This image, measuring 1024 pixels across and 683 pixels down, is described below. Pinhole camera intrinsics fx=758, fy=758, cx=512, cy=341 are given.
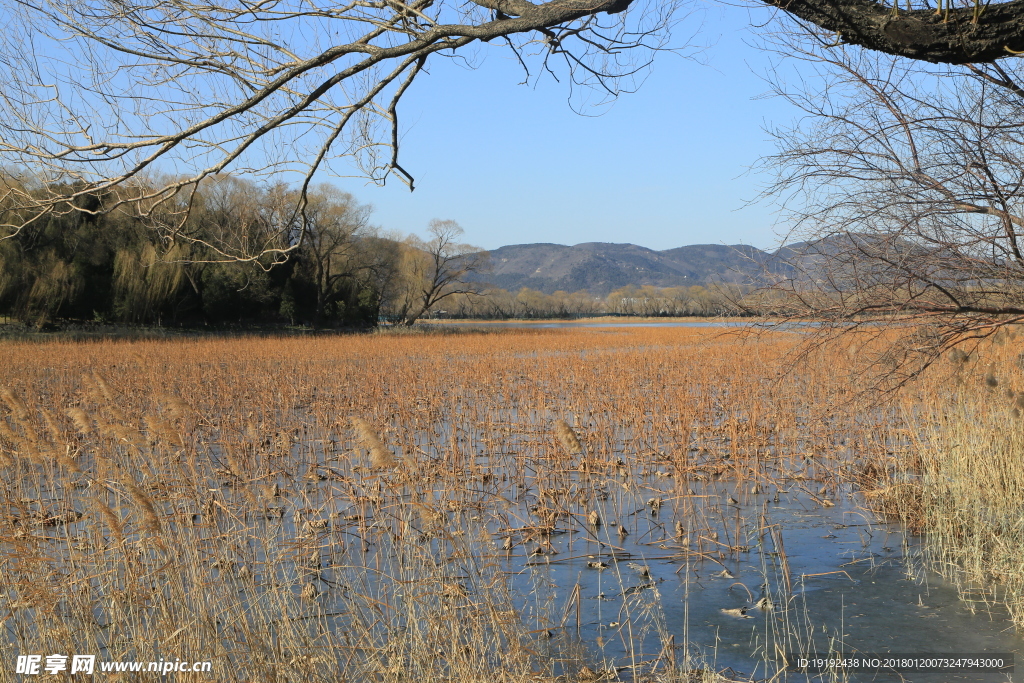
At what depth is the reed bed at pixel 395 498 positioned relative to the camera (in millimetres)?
3715

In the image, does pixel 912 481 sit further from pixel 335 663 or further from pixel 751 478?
pixel 335 663

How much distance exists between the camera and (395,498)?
17.5ft

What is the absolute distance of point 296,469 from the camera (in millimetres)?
7875

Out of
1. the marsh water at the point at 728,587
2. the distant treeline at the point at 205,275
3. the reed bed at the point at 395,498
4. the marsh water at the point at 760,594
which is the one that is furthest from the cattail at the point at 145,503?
the distant treeline at the point at 205,275

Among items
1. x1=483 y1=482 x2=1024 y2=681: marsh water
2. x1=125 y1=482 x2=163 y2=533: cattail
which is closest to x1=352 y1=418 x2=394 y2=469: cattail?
x1=125 y1=482 x2=163 y2=533: cattail

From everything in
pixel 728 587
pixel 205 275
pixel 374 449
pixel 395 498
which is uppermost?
pixel 205 275

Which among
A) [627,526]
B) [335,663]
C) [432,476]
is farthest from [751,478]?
[335,663]

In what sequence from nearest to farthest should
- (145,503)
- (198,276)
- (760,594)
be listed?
(145,503)
(760,594)
(198,276)

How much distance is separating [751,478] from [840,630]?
3351mm

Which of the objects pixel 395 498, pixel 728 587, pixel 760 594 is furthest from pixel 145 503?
pixel 760 594

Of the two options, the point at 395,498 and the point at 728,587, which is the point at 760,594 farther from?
the point at 395,498

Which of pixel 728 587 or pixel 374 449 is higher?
pixel 374 449

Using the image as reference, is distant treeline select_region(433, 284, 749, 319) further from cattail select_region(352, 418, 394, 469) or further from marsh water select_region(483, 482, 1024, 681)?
cattail select_region(352, 418, 394, 469)

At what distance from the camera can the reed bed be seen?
371 centimetres
